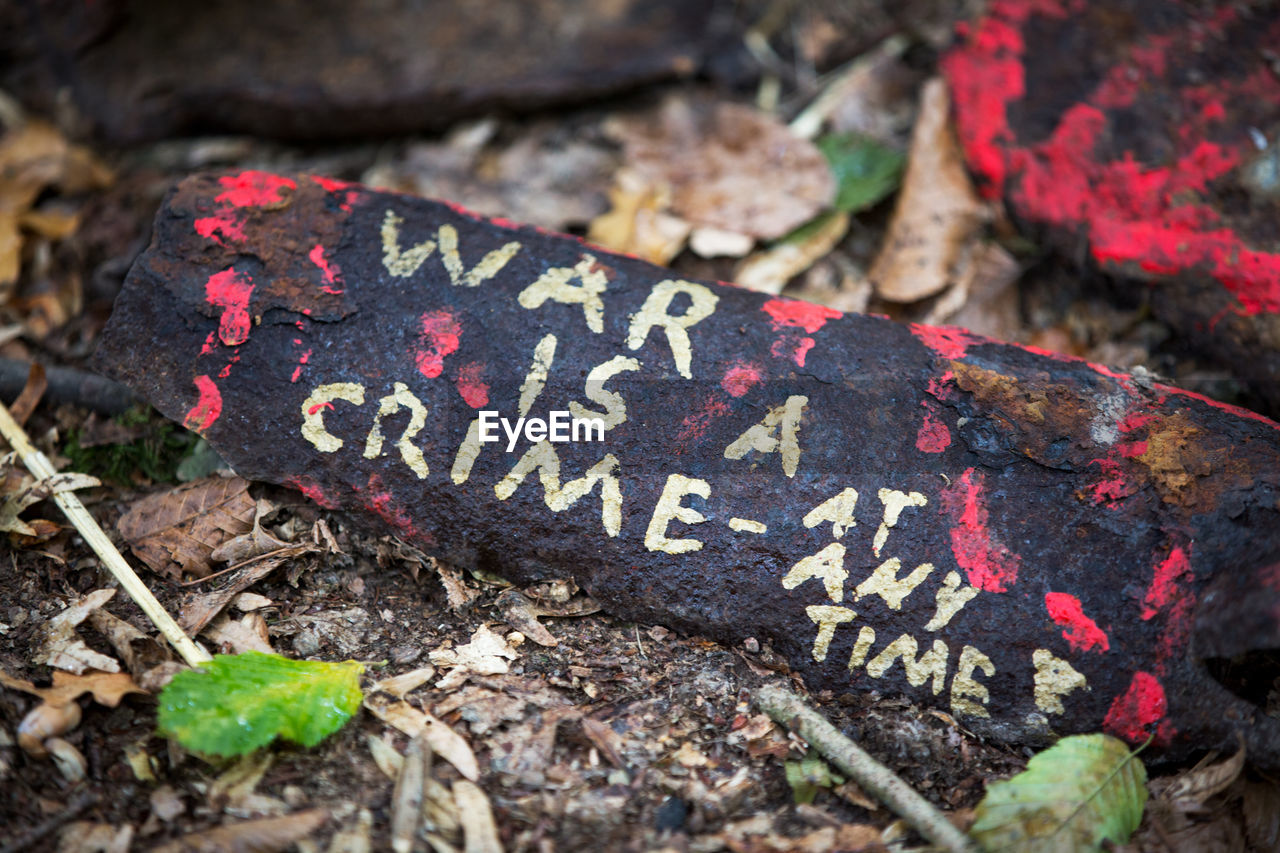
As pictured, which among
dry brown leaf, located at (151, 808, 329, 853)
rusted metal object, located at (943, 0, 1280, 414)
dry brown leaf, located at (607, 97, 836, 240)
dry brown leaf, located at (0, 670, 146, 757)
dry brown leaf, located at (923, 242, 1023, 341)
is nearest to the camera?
dry brown leaf, located at (151, 808, 329, 853)

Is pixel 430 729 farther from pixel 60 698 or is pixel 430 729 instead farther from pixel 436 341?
pixel 436 341

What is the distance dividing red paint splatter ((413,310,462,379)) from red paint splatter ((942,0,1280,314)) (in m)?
1.67

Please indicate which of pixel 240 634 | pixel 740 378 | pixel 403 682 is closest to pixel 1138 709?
pixel 740 378

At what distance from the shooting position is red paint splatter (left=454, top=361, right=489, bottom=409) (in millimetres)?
1858

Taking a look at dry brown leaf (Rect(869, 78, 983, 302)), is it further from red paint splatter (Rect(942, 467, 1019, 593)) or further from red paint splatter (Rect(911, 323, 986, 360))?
red paint splatter (Rect(942, 467, 1019, 593))

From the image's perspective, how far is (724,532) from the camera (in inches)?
71.1

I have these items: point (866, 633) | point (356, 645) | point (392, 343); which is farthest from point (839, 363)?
point (356, 645)

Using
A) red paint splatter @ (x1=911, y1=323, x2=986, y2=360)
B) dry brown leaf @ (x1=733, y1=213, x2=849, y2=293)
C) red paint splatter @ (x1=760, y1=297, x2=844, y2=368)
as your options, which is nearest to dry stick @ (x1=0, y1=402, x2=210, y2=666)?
red paint splatter @ (x1=760, y1=297, x2=844, y2=368)

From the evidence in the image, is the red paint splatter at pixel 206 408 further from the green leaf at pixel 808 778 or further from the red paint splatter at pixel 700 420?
the green leaf at pixel 808 778

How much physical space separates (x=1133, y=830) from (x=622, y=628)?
99cm

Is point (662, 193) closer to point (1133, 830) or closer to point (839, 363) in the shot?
point (839, 363)

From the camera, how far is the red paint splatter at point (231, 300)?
190cm

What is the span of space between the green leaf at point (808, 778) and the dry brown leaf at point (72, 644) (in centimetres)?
126

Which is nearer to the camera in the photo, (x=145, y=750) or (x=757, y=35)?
(x=145, y=750)
